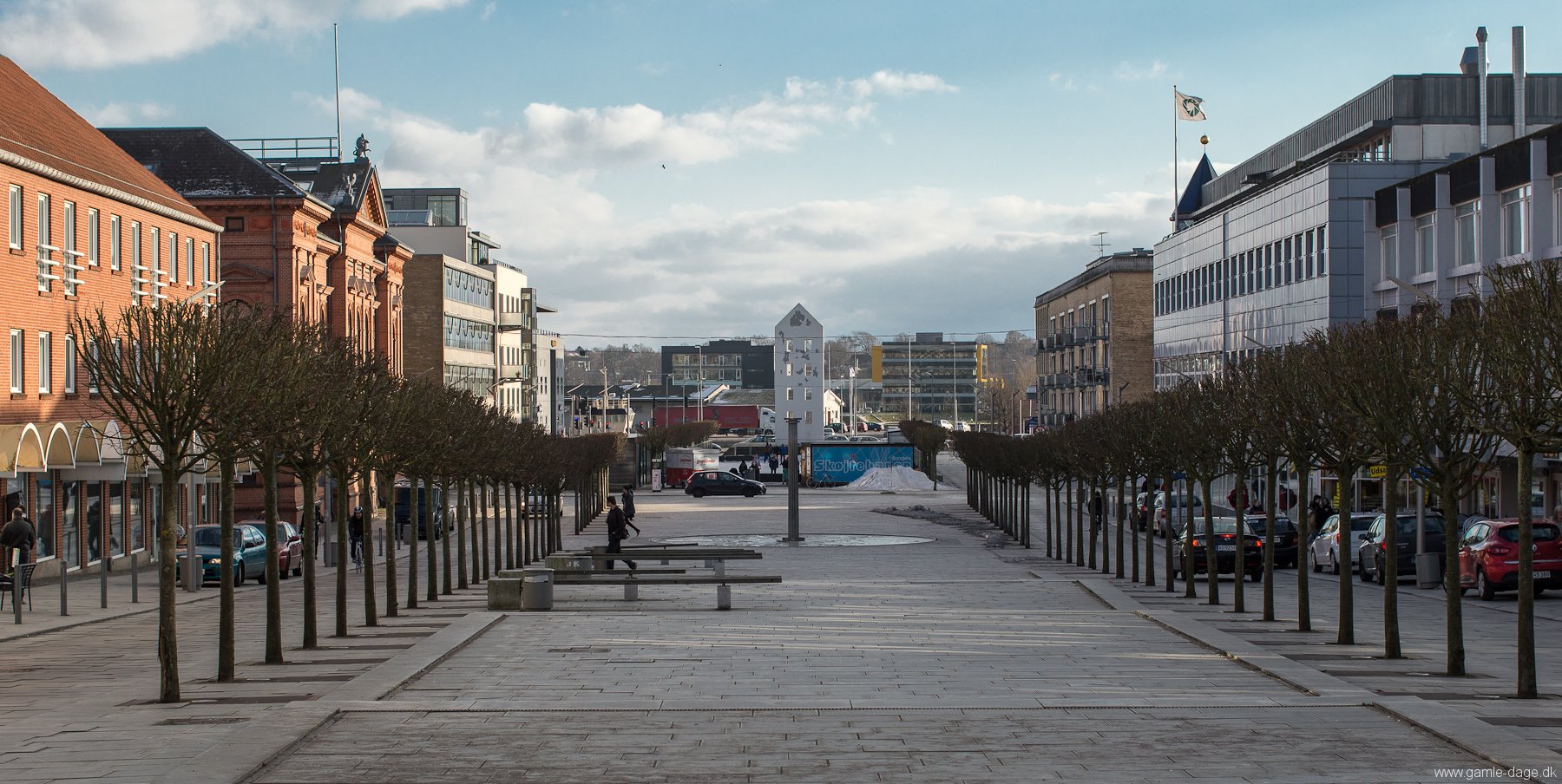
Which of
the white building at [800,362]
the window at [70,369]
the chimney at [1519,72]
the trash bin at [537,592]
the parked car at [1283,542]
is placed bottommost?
the parked car at [1283,542]

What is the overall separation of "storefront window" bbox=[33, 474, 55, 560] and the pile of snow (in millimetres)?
62823

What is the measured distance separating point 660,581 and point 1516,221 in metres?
29.4

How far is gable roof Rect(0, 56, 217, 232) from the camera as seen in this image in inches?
1538

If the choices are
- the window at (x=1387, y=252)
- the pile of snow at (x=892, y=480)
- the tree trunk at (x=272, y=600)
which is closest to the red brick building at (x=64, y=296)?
the tree trunk at (x=272, y=600)

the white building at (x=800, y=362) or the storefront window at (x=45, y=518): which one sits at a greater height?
the white building at (x=800, y=362)

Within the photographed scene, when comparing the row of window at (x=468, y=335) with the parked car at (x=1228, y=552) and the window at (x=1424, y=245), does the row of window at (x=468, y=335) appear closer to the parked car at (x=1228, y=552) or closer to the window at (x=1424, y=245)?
the window at (x=1424, y=245)

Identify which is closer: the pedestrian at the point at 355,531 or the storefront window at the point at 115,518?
the storefront window at the point at 115,518

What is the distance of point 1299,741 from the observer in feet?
42.1

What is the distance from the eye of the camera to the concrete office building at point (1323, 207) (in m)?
59.2

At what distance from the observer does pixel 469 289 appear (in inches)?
4301

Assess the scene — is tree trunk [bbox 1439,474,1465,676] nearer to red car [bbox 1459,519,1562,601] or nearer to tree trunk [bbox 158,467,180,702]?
red car [bbox 1459,519,1562,601]

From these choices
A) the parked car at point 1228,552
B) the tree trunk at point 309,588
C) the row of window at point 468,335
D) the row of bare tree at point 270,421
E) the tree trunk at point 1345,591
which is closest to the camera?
the row of bare tree at point 270,421

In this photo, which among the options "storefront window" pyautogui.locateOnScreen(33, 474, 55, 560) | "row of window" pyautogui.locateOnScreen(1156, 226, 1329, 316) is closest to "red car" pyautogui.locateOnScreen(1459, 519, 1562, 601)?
"storefront window" pyautogui.locateOnScreen(33, 474, 55, 560)

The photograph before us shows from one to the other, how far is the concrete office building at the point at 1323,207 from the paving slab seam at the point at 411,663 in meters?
37.7
